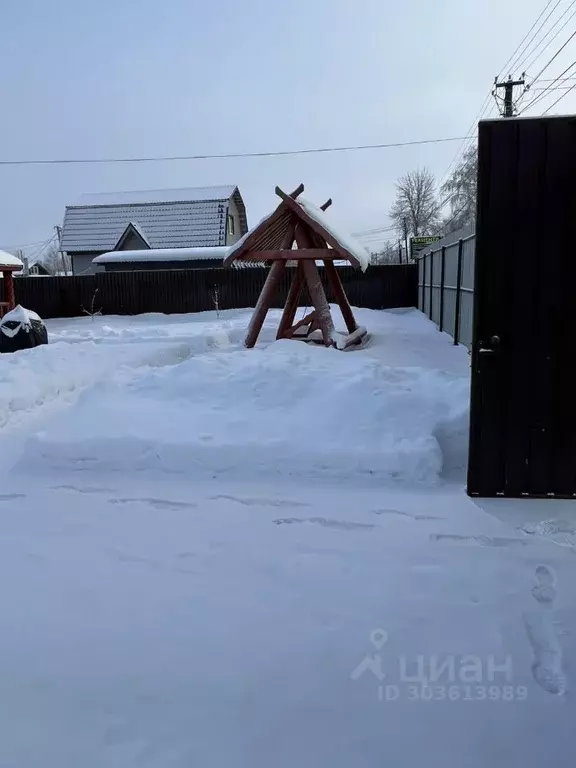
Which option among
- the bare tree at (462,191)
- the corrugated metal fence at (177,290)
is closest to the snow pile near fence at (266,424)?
the corrugated metal fence at (177,290)

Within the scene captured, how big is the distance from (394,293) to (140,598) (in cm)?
1760

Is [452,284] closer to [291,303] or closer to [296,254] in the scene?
[291,303]

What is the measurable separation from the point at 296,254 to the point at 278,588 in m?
6.61

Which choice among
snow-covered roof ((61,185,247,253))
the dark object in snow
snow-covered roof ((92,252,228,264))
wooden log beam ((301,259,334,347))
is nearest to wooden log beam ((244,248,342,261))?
wooden log beam ((301,259,334,347))

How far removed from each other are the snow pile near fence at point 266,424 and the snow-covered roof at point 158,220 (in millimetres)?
21788

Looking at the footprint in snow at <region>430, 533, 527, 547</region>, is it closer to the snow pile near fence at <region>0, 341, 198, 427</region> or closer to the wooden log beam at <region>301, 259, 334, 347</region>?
the snow pile near fence at <region>0, 341, 198, 427</region>

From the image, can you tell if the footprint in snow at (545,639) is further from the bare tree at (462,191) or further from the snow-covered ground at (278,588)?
the bare tree at (462,191)

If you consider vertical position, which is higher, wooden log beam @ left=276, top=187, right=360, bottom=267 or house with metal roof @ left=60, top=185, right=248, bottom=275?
house with metal roof @ left=60, top=185, right=248, bottom=275

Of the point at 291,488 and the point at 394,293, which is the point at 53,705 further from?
the point at 394,293

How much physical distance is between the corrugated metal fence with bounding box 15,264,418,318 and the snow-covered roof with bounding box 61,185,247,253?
7.95 m

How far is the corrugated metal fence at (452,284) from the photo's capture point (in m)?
9.47

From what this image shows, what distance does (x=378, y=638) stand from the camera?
90.8 inches

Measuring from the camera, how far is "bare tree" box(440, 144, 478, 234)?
3981 centimetres

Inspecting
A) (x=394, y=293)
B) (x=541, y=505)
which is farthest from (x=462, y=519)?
(x=394, y=293)
